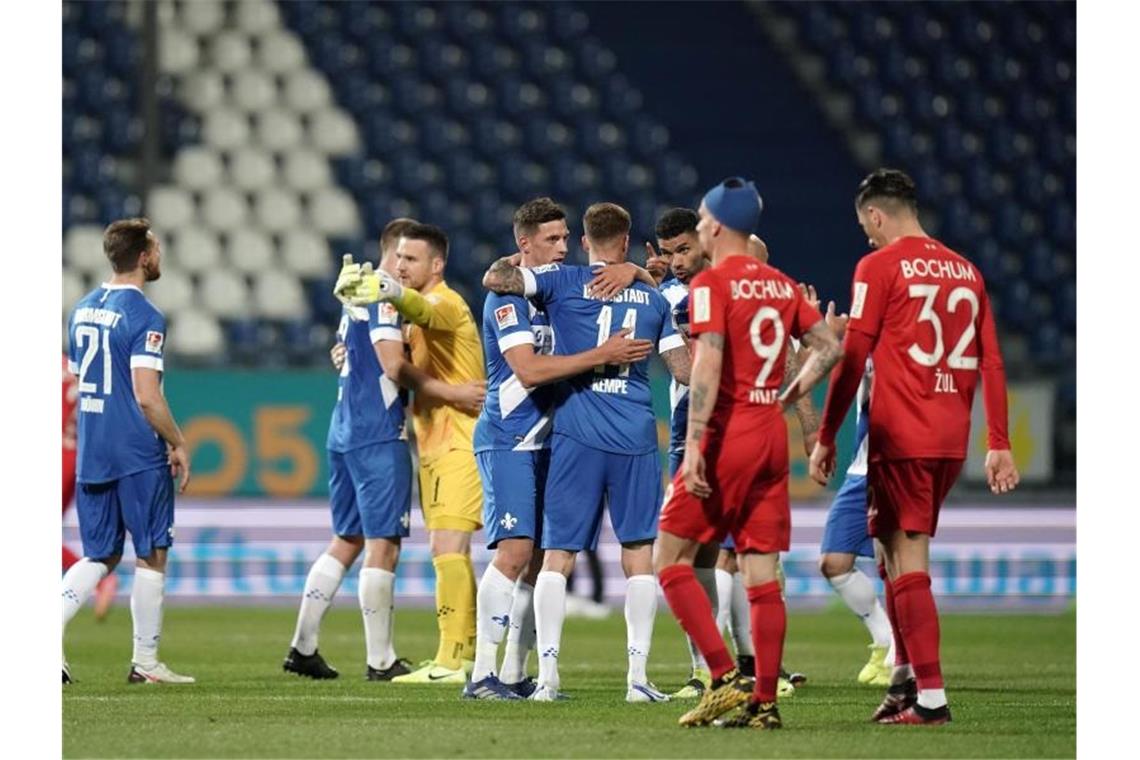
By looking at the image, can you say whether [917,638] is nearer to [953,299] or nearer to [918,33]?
[953,299]

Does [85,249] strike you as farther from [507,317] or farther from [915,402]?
[915,402]

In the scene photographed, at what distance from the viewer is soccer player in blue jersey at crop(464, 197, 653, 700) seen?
8469mm

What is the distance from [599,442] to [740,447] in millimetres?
1247

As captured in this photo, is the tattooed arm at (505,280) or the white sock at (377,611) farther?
the white sock at (377,611)

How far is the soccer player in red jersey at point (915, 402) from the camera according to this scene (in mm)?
7488

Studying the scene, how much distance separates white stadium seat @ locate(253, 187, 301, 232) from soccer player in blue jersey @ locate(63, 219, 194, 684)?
1213 cm

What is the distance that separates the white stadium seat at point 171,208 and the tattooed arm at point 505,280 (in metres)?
13.5

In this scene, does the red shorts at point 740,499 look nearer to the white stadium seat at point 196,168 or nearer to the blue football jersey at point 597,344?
the blue football jersey at point 597,344

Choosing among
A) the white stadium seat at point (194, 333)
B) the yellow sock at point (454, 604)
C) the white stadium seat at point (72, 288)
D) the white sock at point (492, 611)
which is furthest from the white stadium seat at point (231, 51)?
the white sock at point (492, 611)

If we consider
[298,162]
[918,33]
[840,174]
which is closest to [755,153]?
[840,174]

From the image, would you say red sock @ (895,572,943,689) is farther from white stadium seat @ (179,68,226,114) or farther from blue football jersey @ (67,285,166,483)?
white stadium seat @ (179,68,226,114)

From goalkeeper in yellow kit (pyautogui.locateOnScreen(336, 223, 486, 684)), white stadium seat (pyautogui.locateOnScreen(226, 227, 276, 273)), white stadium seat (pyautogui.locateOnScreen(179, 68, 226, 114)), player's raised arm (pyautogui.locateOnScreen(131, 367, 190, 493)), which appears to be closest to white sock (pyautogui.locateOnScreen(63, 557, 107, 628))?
player's raised arm (pyautogui.locateOnScreen(131, 367, 190, 493))

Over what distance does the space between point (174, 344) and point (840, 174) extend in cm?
807

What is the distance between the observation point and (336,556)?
33.8ft
